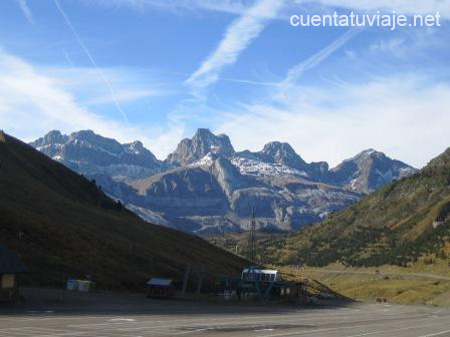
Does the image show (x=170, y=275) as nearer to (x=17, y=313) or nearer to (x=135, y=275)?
(x=135, y=275)

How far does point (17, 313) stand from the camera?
171ft

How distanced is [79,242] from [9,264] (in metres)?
48.3

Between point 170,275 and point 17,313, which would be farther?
point 170,275

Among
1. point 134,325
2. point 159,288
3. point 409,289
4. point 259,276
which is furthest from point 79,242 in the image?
point 409,289

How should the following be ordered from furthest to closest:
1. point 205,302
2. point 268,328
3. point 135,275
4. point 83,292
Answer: point 135,275 → point 205,302 → point 83,292 → point 268,328

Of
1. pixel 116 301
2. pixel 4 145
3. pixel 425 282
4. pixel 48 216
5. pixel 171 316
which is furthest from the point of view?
pixel 4 145

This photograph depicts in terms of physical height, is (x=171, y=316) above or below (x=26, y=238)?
below

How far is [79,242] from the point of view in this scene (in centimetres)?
11025

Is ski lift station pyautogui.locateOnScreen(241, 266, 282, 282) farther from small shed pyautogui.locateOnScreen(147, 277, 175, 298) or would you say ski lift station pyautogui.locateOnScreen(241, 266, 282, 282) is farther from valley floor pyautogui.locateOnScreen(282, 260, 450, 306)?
valley floor pyautogui.locateOnScreen(282, 260, 450, 306)

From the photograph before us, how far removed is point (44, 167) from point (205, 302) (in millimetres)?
120587

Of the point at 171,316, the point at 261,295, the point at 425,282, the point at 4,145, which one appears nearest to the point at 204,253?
the point at 261,295

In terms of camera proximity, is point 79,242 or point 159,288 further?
point 79,242

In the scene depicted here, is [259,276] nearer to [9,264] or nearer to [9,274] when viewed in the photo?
[9,264]

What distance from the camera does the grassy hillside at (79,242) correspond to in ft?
311
